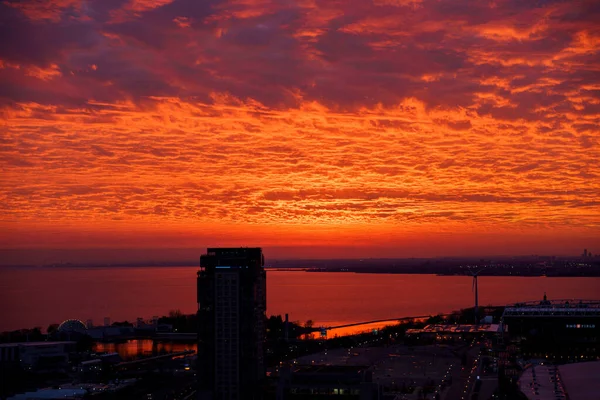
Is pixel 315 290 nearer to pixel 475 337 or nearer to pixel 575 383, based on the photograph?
pixel 475 337

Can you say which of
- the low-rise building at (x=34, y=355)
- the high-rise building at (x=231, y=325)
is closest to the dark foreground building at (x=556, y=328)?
the high-rise building at (x=231, y=325)

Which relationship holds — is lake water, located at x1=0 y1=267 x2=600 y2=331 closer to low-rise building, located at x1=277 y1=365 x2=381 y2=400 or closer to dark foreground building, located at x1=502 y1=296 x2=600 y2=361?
dark foreground building, located at x1=502 y1=296 x2=600 y2=361

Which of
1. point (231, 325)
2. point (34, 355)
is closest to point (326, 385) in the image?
point (231, 325)

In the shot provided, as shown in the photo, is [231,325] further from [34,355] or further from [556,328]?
[556,328]

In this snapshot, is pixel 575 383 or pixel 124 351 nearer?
pixel 575 383

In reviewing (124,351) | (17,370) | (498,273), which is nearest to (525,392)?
(17,370)

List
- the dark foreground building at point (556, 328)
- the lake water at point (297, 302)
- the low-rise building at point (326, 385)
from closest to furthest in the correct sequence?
the low-rise building at point (326, 385) → the dark foreground building at point (556, 328) → the lake water at point (297, 302)

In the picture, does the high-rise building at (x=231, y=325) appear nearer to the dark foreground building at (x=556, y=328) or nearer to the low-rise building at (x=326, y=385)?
the low-rise building at (x=326, y=385)

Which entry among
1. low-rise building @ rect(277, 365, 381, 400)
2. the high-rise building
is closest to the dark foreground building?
low-rise building @ rect(277, 365, 381, 400)

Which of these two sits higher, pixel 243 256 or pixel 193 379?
pixel 243 256
